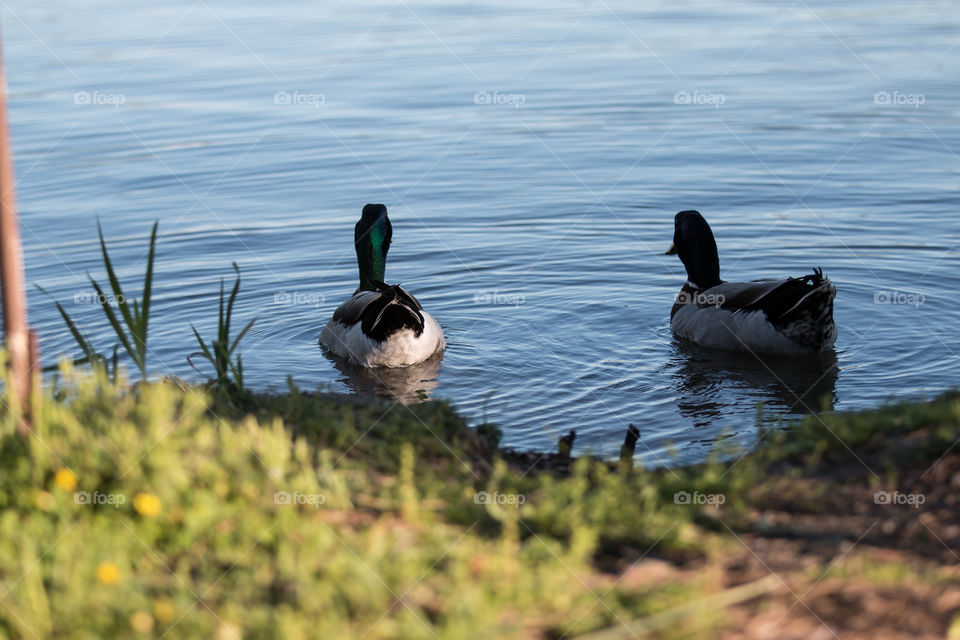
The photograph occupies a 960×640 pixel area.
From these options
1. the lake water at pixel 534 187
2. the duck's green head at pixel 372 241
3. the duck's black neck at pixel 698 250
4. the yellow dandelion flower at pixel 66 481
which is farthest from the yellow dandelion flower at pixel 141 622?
the duck's black neck at pixel 698 250

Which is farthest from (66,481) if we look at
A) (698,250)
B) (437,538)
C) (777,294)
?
(698,250)

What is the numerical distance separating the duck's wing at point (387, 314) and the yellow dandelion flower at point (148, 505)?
16.6 feet

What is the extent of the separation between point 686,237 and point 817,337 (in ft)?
5.89

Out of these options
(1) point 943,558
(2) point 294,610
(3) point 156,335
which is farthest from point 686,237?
(2) point 294,610

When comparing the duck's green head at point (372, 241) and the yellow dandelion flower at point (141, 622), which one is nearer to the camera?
the yellow dandelion flower at point (141, 622)

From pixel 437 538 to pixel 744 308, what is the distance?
6107 mm

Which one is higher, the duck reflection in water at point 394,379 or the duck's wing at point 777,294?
the duck's wing at point 777,294

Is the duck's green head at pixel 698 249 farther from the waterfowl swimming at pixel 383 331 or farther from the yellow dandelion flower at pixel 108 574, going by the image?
the yellow dandelion flower at pixel 108 574

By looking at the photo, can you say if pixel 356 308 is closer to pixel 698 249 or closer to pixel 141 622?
pixel 698 249

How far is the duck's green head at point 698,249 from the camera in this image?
33.0 feet

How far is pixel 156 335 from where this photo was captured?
949 centimetres

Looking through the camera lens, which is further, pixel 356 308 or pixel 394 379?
pixel 356 308

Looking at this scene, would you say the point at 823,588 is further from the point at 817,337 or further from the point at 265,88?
the point at 265,88

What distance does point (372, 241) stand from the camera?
394 inches
